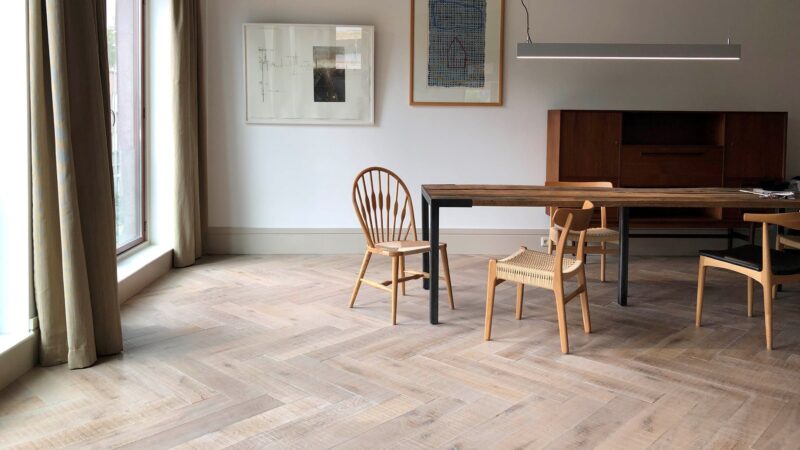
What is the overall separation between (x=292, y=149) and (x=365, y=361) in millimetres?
3392

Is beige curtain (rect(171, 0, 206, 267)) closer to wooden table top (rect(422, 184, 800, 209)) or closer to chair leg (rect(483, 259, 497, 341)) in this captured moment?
wooden table top (rect(422, 184, 800, 209))

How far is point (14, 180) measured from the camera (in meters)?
3.28

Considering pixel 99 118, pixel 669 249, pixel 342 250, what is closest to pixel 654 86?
pixel 669 249

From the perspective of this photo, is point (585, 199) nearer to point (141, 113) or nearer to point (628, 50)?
point (628, 50)

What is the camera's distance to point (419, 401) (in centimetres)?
298

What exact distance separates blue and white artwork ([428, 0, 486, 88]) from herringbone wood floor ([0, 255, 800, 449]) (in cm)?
242

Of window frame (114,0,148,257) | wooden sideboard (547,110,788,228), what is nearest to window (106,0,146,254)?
window frame (114,0,148,257)

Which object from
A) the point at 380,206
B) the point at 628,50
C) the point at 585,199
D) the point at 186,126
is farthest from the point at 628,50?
the point at 186,126

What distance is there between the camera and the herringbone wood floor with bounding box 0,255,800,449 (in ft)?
8.75

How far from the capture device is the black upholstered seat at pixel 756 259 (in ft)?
12.5

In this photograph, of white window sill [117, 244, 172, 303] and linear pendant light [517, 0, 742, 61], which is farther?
linear pendant light [517, 0, 742, 61]

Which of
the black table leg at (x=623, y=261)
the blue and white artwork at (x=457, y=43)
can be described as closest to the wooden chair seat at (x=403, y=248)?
the black table leg at (x=623, y=261)

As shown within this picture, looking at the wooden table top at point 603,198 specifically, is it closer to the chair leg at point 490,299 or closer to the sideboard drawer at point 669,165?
the chair leg at point 490,299

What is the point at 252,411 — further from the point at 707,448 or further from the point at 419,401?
the point at 707,448
